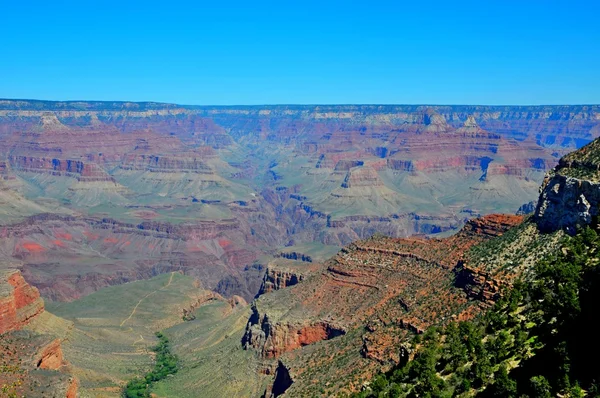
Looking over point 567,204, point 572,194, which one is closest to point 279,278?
point 567,204

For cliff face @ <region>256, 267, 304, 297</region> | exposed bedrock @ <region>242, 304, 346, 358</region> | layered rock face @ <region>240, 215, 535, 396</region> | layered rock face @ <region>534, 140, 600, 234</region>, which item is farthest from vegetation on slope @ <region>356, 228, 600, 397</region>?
→ cliff face @ <region>256, 267, 304, 297</region>

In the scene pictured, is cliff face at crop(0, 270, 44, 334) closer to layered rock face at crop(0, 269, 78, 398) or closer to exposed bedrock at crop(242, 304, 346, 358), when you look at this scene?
layered rock face at crop(0, 269, 78, 398)

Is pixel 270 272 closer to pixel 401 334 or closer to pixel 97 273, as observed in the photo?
pixel 401 334

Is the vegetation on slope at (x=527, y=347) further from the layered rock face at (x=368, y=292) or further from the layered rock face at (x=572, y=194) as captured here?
the layered rock face at (x=368, y=292)

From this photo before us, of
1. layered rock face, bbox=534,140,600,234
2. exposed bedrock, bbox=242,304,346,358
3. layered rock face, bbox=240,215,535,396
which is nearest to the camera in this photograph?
layered rock face, bbox=534,140,600,234

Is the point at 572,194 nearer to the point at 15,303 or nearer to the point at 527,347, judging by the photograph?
the point at 527,347

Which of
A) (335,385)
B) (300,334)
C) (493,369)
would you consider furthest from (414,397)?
(300,334)
